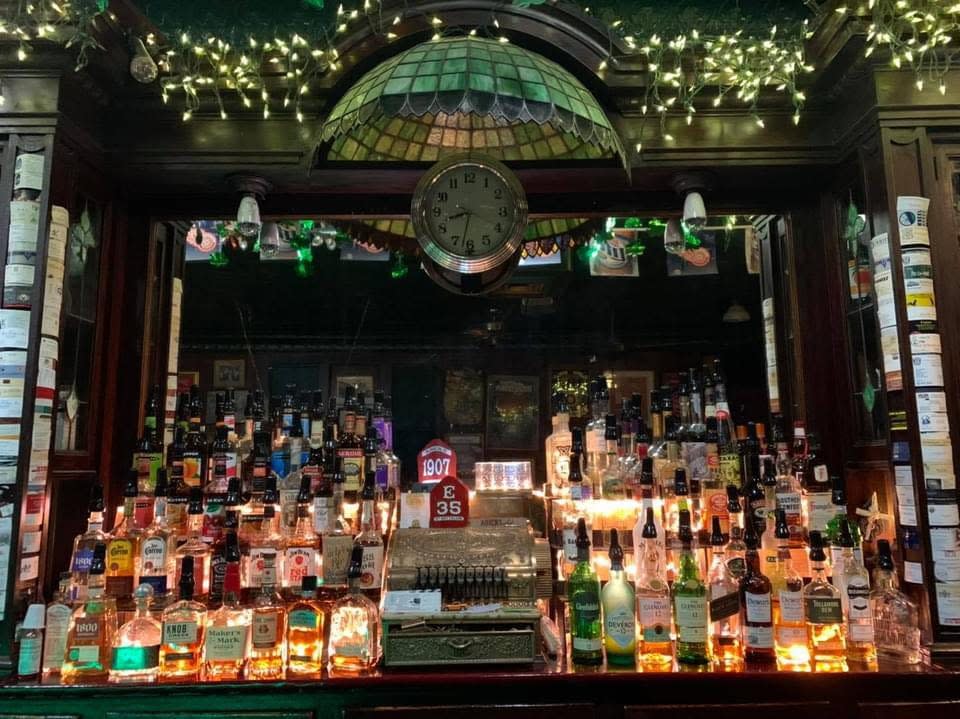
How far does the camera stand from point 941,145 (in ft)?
7.61

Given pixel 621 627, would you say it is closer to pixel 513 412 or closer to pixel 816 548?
pixel 816 548

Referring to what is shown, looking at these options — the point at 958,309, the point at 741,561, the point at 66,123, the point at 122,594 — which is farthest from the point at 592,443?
the point at 66,123

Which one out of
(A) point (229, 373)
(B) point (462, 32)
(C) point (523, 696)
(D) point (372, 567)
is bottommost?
(C) point (523, 696)

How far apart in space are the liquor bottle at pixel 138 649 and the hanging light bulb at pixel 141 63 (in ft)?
5.30

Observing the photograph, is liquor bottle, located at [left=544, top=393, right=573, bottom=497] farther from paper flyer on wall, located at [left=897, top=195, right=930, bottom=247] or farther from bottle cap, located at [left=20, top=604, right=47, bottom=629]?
bottle cap, located at [left=20, top=604, right=47, bottom=629]

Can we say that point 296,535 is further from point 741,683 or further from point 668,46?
point 668,46

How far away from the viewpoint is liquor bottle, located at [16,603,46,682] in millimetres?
2062

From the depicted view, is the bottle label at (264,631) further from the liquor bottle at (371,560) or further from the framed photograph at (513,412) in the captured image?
the framed photograph at (513,412)

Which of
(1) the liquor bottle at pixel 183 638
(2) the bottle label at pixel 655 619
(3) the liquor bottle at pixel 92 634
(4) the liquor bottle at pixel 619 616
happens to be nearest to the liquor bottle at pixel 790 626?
Answer: (2) the bottle label at pixel 655 619

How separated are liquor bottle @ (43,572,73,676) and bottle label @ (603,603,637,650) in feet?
5.09

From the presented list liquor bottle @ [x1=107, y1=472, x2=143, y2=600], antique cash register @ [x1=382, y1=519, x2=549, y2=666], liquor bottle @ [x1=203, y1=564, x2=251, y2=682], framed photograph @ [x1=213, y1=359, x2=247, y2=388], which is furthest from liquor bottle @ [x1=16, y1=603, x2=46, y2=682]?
framed photograph @ [x1=213, y1=359, x2=247, y2=388]

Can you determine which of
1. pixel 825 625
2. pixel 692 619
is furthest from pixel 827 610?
pixel 692 619

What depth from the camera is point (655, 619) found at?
216 centimetres

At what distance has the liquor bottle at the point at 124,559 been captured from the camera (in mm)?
2324
